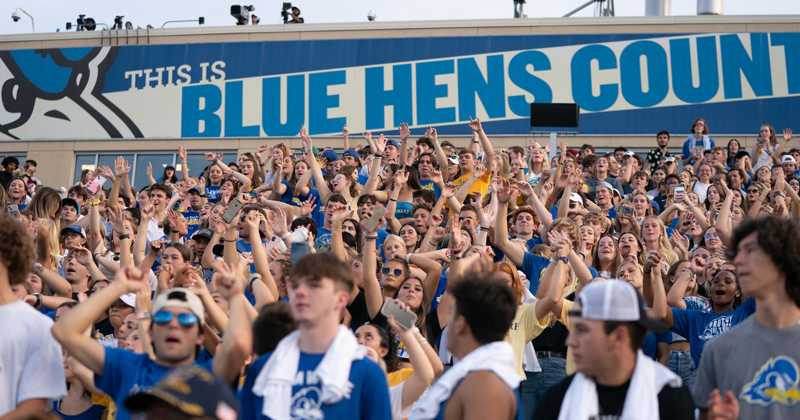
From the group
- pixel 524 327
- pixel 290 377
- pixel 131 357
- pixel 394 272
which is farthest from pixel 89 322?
pixel 524 327

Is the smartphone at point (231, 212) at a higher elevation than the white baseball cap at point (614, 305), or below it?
higher

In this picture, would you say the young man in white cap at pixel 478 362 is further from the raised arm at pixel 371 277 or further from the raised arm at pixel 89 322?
the raised arm at pixel 371 277

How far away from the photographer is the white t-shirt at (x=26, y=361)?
3.74 meters

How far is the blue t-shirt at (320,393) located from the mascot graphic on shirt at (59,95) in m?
20.3

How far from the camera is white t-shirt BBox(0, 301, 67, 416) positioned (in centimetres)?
374

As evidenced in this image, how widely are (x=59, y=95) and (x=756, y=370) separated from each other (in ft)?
73.8

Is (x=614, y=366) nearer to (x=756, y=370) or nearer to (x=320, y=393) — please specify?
(x=756, y=370)

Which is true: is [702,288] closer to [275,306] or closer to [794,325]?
[794,325]

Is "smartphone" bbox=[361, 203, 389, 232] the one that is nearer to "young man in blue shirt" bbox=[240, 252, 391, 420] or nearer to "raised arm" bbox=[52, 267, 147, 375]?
"young man in blue shirt" bbox=[240, 252, 391, 420]

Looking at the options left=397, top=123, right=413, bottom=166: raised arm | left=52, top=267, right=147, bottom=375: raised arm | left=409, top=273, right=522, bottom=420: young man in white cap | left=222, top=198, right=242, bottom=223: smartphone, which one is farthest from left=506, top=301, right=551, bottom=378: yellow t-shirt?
Result: left=397, top=123, right=413, bottom=166: raised arm

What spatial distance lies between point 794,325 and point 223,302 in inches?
149

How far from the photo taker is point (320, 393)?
3564 millimetres

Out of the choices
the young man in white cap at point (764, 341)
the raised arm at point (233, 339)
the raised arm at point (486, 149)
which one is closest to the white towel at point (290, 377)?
the raised arm at point (233, 339)

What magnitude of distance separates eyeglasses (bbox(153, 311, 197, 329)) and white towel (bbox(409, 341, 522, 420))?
3.65ft
